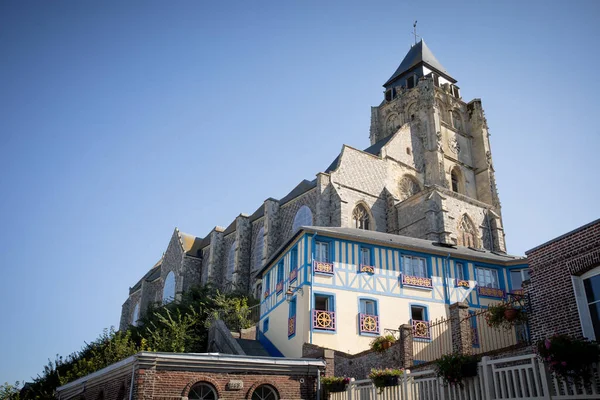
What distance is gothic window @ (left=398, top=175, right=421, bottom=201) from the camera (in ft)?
123

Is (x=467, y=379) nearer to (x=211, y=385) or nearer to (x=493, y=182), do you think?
(x=211, y=385)

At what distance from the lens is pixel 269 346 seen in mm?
20406

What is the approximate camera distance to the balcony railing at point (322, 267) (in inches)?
728

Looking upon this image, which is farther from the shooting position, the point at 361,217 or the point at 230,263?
Answer: the point at 230,263

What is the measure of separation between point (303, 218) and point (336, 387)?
20.2 meters

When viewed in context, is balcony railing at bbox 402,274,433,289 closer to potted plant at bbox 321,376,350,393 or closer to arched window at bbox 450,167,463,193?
potted plant at bbox 321,376,350,393

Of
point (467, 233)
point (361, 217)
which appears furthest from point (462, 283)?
point (467, 233)

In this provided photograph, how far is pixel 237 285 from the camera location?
36406 mm

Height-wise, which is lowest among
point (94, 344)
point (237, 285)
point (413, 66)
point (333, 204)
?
point (94, 344)

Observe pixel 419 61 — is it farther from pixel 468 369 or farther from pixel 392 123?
pixel 468 369

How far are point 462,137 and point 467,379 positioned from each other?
123 ft

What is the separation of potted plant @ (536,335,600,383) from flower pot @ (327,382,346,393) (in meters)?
6.05

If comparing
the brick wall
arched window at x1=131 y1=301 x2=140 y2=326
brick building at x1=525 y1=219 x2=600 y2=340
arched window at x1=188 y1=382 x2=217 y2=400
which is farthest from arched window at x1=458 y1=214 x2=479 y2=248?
arched window at x1=131 y1=301 x2=140 y2=326

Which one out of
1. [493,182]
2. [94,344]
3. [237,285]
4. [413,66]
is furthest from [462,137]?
[94,344]
